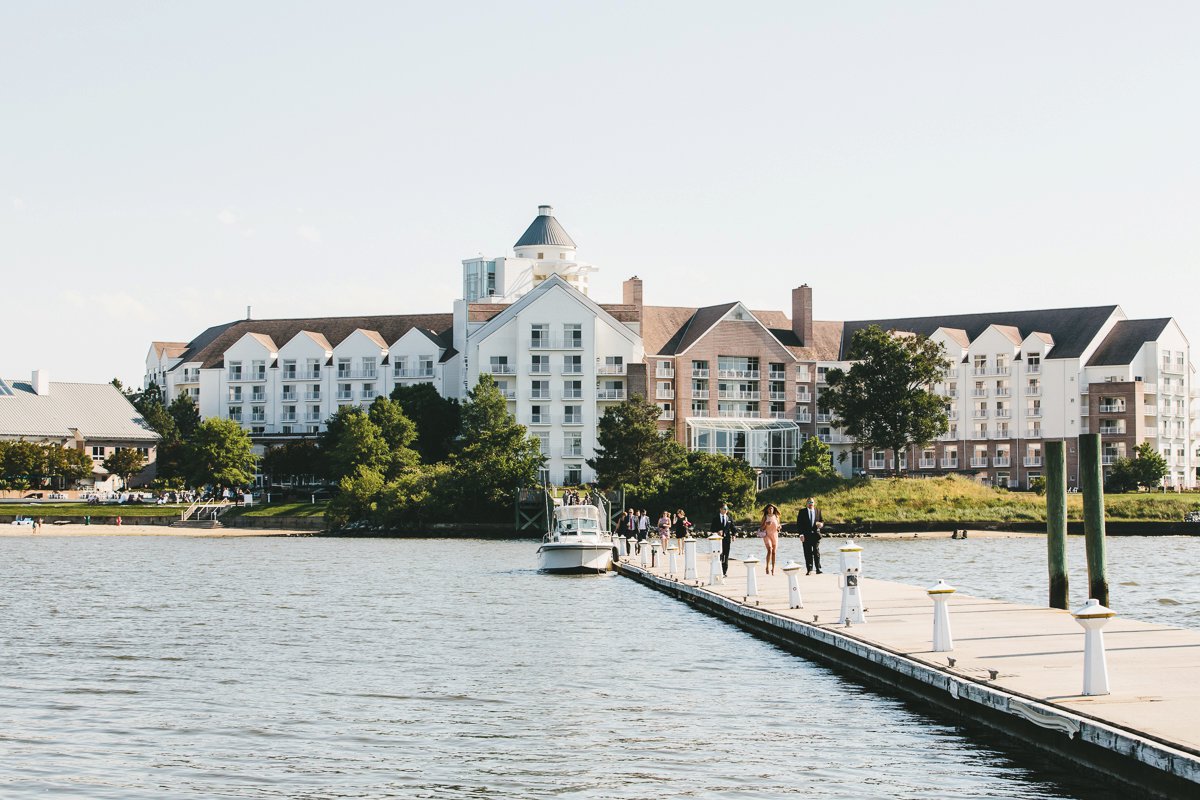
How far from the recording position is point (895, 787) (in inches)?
645

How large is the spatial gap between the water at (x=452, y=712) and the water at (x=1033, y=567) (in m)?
12.4

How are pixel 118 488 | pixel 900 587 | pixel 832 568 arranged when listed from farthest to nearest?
pixel 118 488, pixel 832 568, pixel 900 587

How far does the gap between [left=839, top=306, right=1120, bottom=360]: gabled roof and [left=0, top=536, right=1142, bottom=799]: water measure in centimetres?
10073

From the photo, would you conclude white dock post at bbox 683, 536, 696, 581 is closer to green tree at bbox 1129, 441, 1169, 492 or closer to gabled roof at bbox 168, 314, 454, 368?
green tree at bbox 1129, 441, 1169, 492

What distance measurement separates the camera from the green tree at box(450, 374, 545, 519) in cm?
10569

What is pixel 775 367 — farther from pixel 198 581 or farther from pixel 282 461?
pixel 198 581

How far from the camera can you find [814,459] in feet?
387

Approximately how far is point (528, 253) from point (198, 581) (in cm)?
10330

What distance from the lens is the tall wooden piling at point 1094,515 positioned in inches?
1150

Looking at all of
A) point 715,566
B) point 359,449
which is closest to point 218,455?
point 359,449

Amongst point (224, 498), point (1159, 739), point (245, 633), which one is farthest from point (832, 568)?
point (224, 498)

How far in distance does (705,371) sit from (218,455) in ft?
139

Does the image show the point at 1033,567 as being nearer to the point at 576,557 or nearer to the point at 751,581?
the point at 576,557

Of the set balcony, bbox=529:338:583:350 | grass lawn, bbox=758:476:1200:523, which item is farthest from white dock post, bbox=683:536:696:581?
balcony, bbox=529:338:583:350
